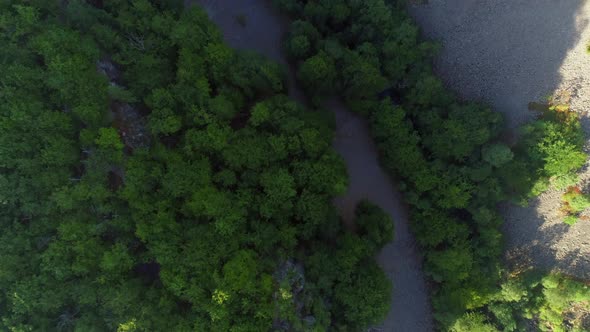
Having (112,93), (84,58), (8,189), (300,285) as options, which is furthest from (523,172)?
(8,189)

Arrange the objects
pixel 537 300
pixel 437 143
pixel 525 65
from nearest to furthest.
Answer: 1. pixel 437 143
2. pixel 537 300
3. pixel 525 65

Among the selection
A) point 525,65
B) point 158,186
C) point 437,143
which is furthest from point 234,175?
point 525,65

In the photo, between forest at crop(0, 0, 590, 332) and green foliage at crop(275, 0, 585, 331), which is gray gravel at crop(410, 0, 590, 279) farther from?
green foliage at crop(275, 0, 585, 331)

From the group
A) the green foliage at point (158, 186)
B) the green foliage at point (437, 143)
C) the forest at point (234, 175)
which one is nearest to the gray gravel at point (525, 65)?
the forest at point (234, 175)

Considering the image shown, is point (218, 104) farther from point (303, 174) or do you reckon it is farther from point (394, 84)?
point (394, 84)

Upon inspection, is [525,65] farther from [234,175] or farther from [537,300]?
[234,175]

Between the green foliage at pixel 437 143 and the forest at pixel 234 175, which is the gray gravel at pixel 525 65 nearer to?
the forest at pixel 234 175

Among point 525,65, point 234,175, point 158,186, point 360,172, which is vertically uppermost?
point 525,65
